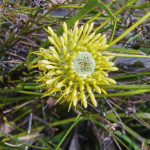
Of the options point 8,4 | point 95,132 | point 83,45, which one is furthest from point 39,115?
point 83,45

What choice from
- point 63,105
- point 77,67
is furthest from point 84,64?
point 63,105

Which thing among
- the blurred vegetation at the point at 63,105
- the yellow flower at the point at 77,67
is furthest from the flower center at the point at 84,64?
the blurred vegetation at the point at 63,105

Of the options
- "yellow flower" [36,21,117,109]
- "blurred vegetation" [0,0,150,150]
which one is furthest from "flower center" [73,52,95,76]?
"blurred vegetation" [0,0,150,150]

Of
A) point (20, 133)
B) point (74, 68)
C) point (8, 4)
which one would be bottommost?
point (20, 133)

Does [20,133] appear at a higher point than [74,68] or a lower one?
lower

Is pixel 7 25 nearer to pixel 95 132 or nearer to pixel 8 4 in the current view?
pixel 8 4

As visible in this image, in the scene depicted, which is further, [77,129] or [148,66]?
[77,129]

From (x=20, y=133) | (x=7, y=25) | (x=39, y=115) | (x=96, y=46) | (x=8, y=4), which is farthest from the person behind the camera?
(x=39, y=115)

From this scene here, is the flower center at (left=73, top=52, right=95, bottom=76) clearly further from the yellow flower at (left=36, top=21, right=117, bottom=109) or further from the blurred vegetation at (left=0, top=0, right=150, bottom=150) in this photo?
the blurred vegetation at (left=0, top=0, right=150, bottom=150)
